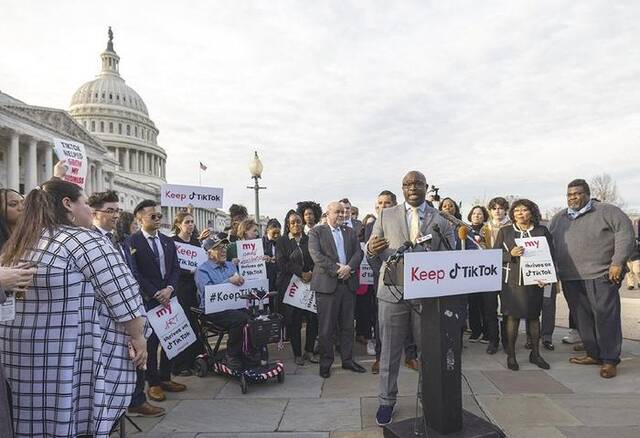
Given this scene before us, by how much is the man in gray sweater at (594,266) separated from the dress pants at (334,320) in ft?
9.28

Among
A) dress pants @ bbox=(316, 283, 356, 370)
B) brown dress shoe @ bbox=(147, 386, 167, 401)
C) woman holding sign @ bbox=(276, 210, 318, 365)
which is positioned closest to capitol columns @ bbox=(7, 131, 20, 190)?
woman holding sign @ bbox=(276, 210, 318, 365)

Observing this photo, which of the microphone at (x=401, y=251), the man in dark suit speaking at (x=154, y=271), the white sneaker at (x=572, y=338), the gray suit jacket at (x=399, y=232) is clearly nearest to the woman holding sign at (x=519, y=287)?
the white sneaker at (x=572, y=338)

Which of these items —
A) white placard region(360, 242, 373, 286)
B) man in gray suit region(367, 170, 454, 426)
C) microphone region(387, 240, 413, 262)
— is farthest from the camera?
white placard region(360, 242, 373, 286)

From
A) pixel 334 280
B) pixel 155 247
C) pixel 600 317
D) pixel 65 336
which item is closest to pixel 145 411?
pixel 155 247

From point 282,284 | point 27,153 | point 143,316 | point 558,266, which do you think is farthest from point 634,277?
point 27,153

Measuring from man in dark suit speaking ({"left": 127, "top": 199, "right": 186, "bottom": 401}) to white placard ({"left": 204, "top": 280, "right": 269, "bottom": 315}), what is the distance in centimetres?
44

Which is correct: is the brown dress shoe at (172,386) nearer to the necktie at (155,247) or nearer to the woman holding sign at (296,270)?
the necktie at (155,247)

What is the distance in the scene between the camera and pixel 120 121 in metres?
102

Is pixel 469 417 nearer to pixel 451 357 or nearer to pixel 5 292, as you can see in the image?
pixel 451 357

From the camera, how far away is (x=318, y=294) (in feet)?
19.1

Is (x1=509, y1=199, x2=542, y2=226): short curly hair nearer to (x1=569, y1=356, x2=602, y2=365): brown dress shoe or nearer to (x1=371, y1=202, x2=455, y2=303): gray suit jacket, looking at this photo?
(x1=569, y1=356, x2=602, y2=365): brown dress shoe

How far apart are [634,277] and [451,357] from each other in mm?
12766

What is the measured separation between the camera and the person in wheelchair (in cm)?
540

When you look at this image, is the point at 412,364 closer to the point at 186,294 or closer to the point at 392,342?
the point at 392,342
